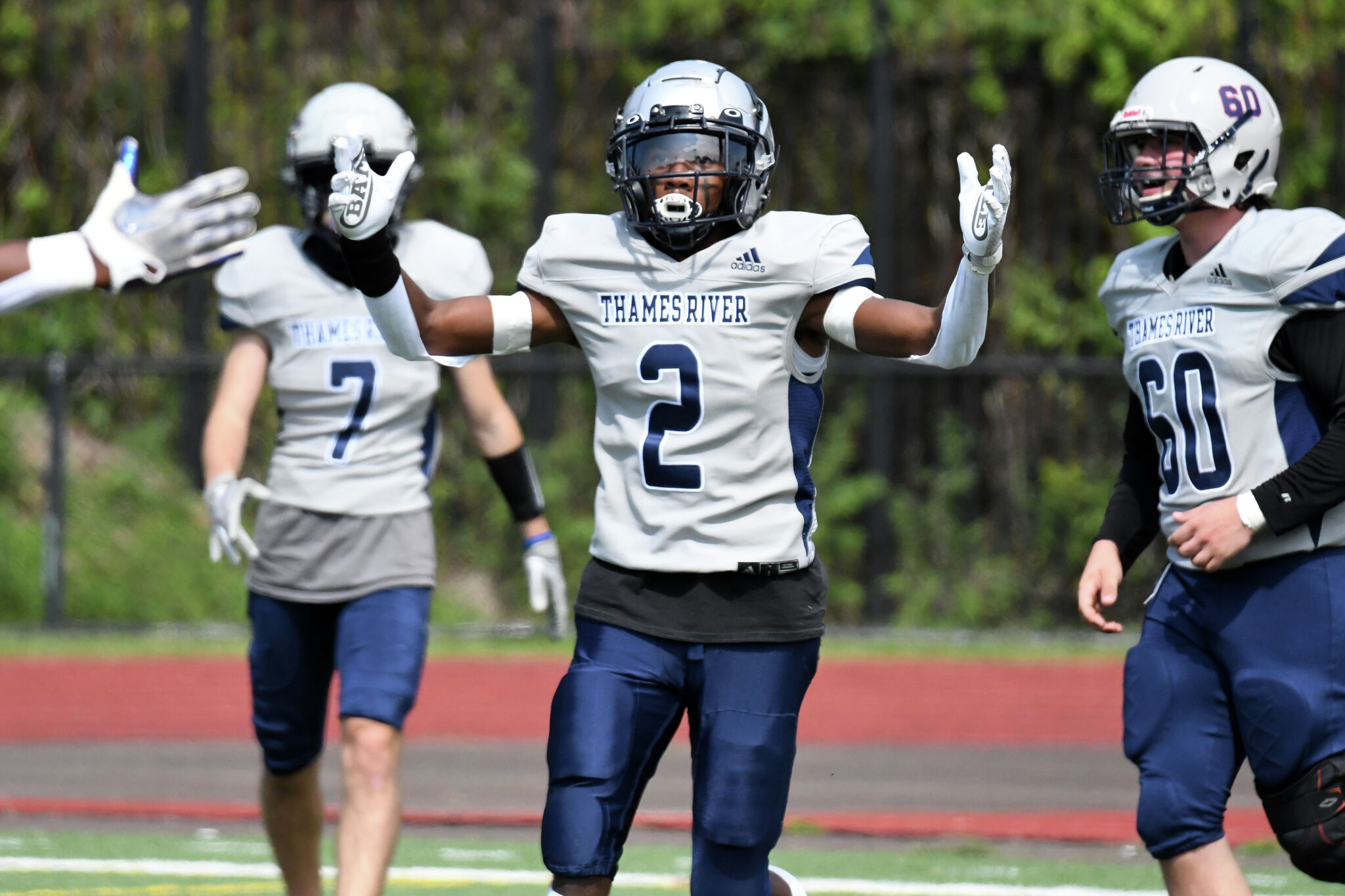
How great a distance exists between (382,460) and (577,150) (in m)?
9.56

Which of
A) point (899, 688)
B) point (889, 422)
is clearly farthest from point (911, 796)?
point (889, 422)

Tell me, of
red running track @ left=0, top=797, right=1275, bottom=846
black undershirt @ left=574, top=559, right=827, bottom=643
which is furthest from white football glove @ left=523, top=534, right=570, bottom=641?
red running track @ left=0, top=797, right=1275, bottom=846

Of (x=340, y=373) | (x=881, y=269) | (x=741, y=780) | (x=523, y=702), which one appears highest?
(x=340, y=373)

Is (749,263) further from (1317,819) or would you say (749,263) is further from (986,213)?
(1317,819)

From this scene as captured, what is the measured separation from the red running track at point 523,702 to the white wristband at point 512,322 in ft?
17.7

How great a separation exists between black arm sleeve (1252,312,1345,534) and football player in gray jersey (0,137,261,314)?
7.48 ft

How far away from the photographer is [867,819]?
683 cm

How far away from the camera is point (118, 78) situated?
1466cm

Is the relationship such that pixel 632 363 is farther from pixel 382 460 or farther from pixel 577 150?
pixel 577 150

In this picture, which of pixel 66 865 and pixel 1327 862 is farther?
pixel 66 865

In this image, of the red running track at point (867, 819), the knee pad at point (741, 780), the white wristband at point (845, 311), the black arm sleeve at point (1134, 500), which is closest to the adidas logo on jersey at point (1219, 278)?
the black arm sleeve at point (1134, 500)

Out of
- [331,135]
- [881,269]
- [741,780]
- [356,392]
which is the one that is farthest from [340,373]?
[881,269]

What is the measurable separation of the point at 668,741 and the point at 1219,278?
155 centimetres

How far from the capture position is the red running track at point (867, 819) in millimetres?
6566
